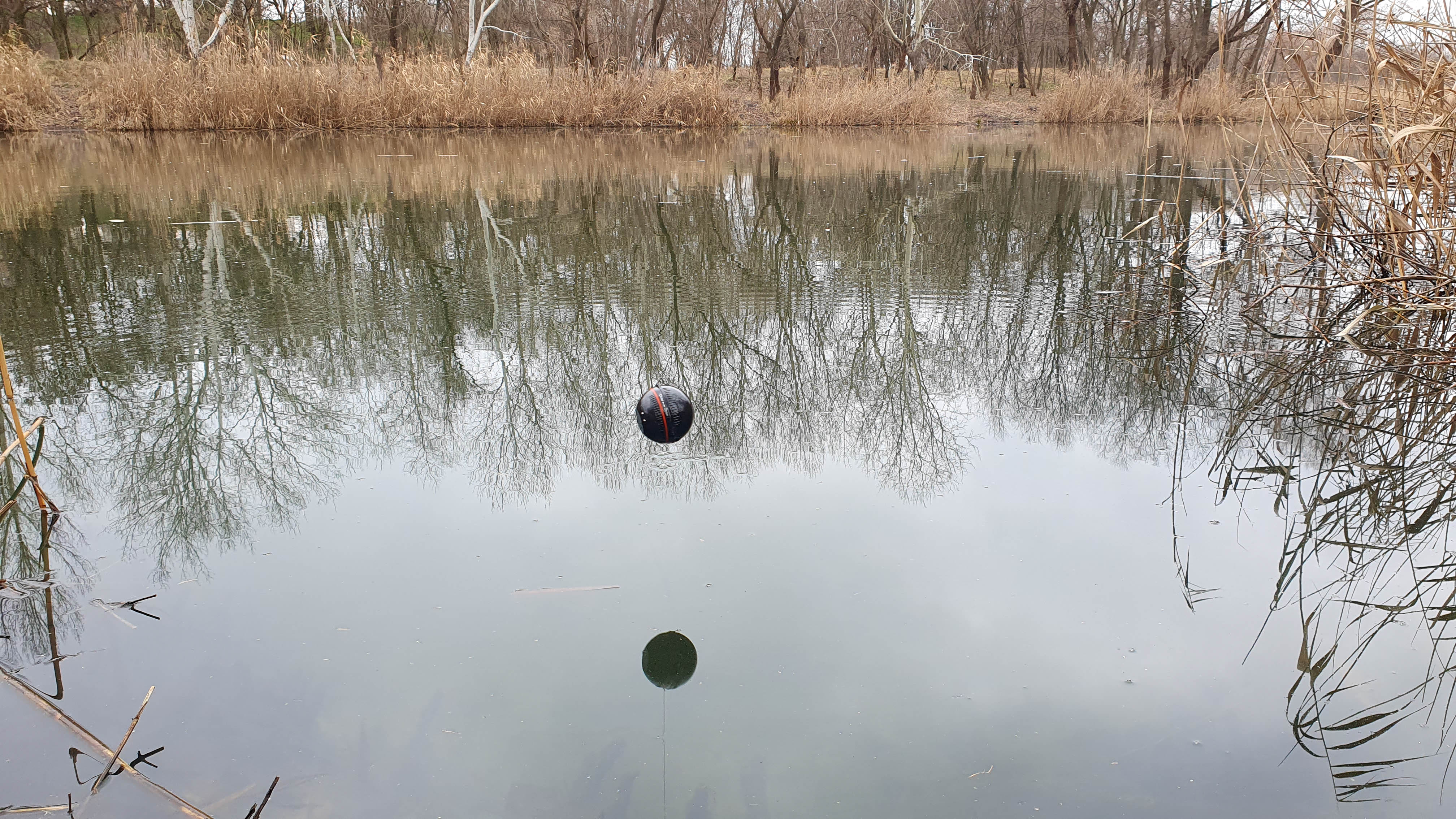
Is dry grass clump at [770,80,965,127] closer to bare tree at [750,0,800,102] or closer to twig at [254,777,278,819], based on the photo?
bare tree at [750,0,800,102]

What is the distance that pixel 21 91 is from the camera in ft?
52.9

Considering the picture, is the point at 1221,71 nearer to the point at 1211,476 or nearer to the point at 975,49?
the point at 1211,476

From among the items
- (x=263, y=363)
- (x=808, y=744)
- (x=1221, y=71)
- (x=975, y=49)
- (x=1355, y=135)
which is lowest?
(x=808, y=744)

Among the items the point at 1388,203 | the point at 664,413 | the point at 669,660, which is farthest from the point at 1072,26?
the point at 669,660

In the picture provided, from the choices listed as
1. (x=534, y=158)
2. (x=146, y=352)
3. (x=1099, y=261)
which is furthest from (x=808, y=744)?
(x=534, y=158)

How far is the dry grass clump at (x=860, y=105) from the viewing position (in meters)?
21.0

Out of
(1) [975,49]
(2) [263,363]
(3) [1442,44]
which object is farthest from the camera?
(1) [975,49]

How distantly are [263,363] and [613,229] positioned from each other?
3.71 meters

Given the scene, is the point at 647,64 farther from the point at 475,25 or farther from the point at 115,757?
the point at 115,757

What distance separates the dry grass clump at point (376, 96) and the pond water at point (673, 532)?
37.0ft

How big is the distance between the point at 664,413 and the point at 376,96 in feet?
54.4

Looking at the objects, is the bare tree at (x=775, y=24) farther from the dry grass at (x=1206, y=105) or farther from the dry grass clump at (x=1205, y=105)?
the dry grass at (x=1206, y=105)

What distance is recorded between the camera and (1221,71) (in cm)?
418

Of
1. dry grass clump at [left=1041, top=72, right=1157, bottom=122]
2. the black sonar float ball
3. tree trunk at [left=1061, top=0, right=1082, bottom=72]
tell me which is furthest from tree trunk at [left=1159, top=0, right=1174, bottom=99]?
the black sonar float ball
